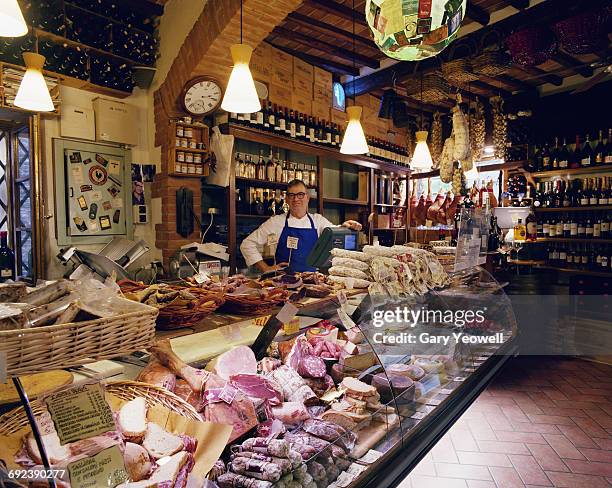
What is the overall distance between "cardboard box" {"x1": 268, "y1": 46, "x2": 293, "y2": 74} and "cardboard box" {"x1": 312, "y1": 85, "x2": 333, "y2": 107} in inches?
21.9

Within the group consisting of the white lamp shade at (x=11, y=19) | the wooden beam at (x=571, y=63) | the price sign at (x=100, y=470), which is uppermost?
the wooden beam at (x=571, y=63)

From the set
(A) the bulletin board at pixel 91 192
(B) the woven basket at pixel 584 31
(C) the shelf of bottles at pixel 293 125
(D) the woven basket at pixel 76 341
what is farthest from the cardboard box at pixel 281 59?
(D) the woven basket at pixel 76 341

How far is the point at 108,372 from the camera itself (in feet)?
4.67

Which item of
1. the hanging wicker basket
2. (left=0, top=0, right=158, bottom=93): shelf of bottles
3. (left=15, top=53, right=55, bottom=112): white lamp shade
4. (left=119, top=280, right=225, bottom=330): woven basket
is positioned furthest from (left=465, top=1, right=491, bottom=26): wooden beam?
(left=119, top=280, right=225, bottom=330): woven basket

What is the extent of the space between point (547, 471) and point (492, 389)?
4.84 feet

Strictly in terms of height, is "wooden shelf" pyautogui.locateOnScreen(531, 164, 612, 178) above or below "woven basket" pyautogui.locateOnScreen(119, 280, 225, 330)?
above

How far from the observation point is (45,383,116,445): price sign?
3.08 feet

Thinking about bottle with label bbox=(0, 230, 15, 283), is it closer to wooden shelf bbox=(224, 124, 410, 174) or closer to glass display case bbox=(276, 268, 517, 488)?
wooden shelf bbox=(224, 124, 410, 174)

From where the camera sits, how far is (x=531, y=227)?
6.27m

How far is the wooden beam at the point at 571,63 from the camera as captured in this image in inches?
215

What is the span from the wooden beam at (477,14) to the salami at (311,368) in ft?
14.2

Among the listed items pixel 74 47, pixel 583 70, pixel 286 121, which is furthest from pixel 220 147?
pixel 583 70

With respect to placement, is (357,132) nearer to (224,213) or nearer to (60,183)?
(224,213)

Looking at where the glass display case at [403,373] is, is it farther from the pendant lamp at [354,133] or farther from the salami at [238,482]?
the pendant lamp at [354,133]
